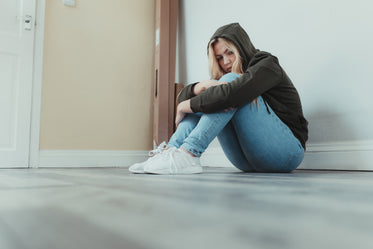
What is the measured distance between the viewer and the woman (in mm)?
1164

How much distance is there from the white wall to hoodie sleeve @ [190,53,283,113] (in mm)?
451

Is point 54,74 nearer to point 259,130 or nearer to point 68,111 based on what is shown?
point 68,111

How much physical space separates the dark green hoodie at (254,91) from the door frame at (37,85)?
1.47 metres

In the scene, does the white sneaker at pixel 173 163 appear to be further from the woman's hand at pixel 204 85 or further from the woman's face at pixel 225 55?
the woman's face at pixel 225 55

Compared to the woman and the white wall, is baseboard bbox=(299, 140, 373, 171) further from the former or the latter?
the woman

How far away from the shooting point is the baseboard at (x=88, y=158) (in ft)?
7.88

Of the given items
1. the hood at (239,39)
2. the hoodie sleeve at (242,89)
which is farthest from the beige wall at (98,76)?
the hoodie sleeve at (242,89)

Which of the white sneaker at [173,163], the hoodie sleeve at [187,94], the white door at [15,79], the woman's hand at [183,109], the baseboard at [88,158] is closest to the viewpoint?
the white sneaker at [173,163]

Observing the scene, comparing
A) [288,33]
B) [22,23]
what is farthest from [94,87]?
[288,33]

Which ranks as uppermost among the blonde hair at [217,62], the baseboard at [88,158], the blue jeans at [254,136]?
the blonde hair at [217,62]

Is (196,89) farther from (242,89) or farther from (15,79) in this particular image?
(15,79)

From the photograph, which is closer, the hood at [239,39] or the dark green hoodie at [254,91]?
the dark green hoodie at [254,91]

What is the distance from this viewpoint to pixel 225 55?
1481 mm

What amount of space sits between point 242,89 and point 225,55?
38cm
